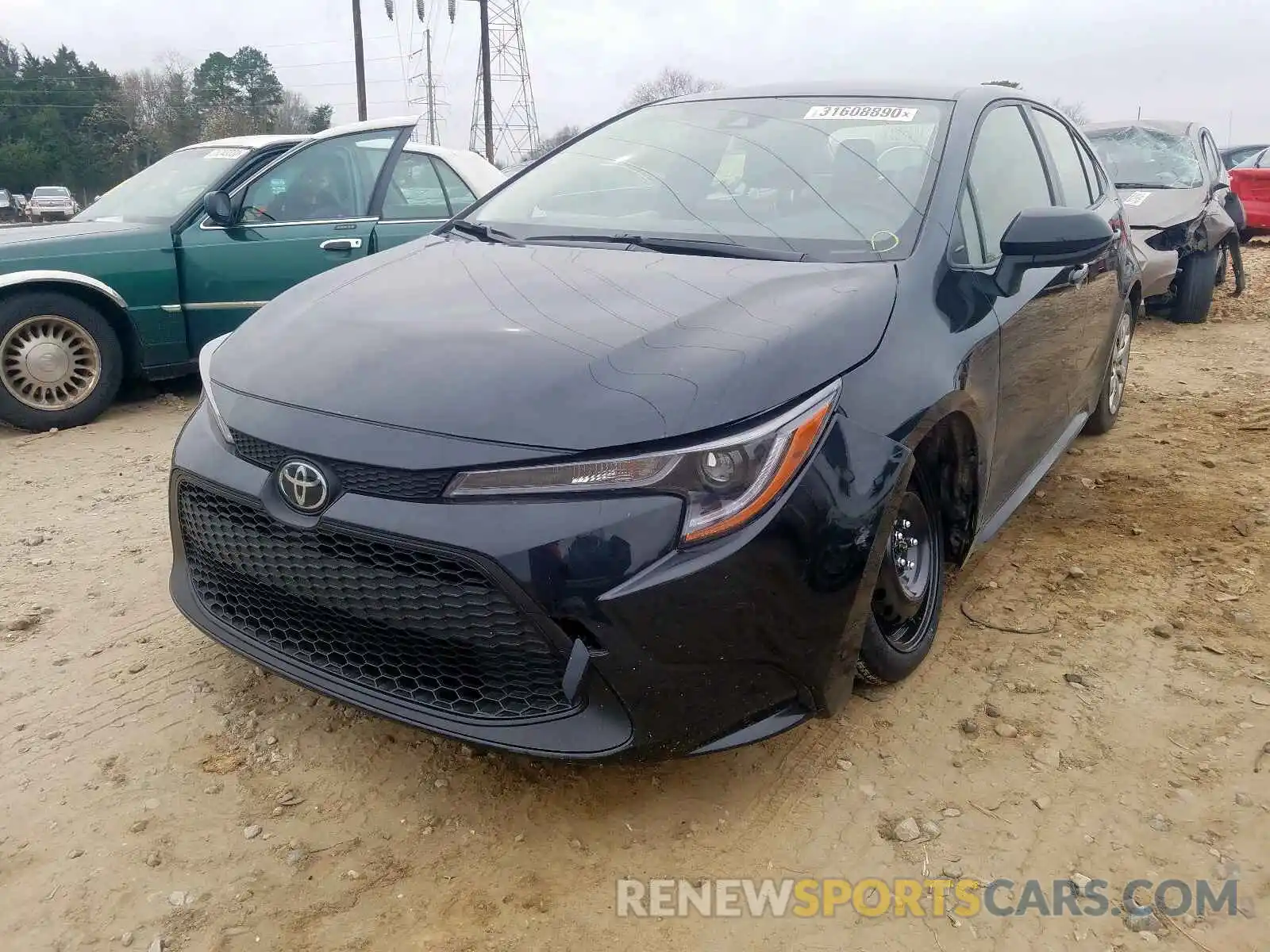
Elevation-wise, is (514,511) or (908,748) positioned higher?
(514,511)

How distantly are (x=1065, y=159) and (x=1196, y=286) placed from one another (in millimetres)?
5111

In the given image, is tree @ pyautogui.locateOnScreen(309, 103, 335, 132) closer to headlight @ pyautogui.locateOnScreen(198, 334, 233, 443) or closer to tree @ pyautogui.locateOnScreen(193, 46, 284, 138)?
tree @ pyautogui.locateOnScreen(193, 46, 284, 138)

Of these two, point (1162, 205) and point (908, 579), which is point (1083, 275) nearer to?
point (908, 579)

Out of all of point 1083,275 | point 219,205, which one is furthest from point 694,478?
point 219,205

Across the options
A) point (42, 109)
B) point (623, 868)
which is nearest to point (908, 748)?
point (623, 868)

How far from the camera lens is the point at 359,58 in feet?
85.3

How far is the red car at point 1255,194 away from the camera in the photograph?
1358 cm

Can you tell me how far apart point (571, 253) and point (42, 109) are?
5615cm

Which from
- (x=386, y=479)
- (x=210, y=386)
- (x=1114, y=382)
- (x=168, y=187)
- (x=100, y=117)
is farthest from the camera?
(x=100, y=117)

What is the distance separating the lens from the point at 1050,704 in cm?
262

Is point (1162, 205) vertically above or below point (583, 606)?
above

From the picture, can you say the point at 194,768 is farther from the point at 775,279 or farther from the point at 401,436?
the point at 775,279

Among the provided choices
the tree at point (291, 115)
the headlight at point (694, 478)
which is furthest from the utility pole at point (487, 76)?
the headlight at point (694, 478)

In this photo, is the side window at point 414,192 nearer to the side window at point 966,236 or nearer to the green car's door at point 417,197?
the green car's door at point 417,197
